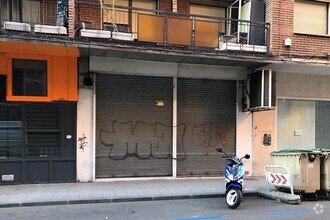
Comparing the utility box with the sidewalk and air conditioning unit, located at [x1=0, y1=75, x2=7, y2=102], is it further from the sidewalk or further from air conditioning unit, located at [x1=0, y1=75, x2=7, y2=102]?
air conditioning unit, located at [x1=0, y1=75, x2=7, y2=102]

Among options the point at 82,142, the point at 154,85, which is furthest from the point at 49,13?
the point at 82,142

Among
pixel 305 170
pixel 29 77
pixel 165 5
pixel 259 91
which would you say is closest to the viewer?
pixel 305 170

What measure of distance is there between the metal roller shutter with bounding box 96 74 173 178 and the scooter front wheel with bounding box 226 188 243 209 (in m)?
4.33

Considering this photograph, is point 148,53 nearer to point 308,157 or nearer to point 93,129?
point 93,129

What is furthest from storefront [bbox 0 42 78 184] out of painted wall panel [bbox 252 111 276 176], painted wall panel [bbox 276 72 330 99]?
painted wall panel [bbox 276 72 330 99]

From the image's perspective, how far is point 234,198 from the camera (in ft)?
28.0

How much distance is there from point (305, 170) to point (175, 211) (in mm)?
3597

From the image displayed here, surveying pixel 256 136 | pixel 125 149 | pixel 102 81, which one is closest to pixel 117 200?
pixel 125 149

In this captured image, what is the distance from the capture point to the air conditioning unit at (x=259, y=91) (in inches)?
493

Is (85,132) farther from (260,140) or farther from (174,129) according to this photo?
(260,140)

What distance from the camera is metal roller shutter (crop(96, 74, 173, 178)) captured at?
12211 mm

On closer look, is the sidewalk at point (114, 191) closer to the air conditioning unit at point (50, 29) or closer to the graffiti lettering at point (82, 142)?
the graffiti lettering at point (82, 142)

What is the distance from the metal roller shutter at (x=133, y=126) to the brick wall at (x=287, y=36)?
397 centimetres

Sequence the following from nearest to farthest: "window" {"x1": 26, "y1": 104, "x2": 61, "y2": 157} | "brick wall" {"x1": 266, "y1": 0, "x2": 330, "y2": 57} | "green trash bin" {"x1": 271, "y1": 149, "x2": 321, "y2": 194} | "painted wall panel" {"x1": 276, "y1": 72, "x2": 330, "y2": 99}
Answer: "green trash bin" {"x1": 271, "y1": 149, "x2": 321, "y2": 194}
"window" {"x1": 26, "y1": 104, "x2": 61, "y2": 157}
"brick wall" {"x1": 266, "y1": 0, "x2": 330, "y2": 57}
"painted wall panel" {"x1": 276, "y1": 72, "x2": 330, "y2": 99}
